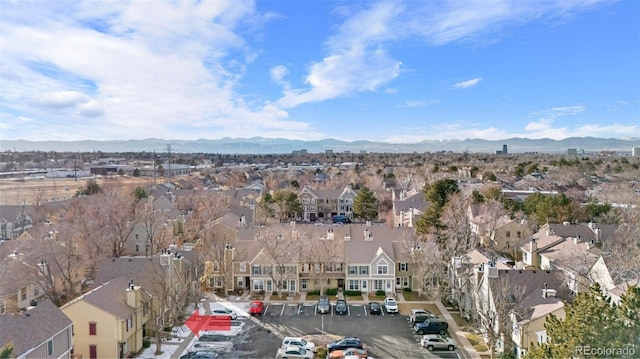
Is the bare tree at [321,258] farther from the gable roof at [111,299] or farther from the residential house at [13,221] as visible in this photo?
the residential house at [13,221]

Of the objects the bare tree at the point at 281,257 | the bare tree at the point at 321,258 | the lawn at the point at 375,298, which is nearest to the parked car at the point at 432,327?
the lawn at the point at 375,298

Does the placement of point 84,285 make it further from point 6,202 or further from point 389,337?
point 6,202

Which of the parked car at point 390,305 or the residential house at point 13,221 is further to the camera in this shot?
the residential house at point 13,221

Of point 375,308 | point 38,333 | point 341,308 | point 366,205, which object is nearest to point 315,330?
point 341,308

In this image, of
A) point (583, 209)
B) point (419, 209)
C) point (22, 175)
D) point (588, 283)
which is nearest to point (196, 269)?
point (588, 283)

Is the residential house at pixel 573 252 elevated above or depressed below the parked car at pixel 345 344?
above

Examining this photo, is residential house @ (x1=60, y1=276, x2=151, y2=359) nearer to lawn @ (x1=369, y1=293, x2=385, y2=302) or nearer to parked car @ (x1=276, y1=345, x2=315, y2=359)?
parked car @ (x1=276, y1=345, x2=315, y2=359)

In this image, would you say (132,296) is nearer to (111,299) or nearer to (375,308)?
(111,299)
